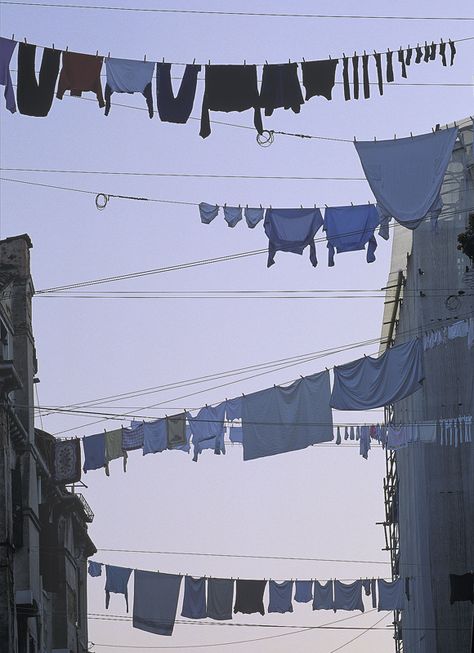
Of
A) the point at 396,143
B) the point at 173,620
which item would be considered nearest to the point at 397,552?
the point at 173,620

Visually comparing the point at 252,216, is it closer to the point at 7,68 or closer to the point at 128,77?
the point at 128,77

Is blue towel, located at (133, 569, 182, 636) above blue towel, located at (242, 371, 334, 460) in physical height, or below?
below

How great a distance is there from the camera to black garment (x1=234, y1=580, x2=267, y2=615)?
40656mm

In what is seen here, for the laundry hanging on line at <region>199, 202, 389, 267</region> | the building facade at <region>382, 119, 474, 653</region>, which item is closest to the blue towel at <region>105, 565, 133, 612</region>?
the building facade at <region>382, 119, 474, 653</region>

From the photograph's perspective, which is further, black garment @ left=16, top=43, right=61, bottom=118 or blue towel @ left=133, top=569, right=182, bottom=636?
blue towel @ left=133, top=569, right=182, bottom=636

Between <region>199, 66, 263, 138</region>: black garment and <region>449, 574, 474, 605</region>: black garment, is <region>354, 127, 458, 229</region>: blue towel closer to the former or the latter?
<region>199, 66, 263, 138</region>: black garment

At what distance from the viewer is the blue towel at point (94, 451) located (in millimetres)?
35812

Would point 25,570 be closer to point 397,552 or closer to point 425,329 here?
point 425,329

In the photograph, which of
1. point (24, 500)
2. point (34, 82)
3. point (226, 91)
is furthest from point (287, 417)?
point (24, 500)

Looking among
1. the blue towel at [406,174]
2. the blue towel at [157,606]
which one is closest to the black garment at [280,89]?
the blue towel at [406,174]

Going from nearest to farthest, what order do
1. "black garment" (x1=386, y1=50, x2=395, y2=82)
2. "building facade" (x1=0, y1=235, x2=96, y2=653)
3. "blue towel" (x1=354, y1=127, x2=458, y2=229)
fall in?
"black garment" (x1=386, y1=50, x2=395, y2=82) < "blue towel" (x1=354, y1=127, x2=458, y2=229) < "building facade" (x1=0, y1=235, x2=96, y2=653)

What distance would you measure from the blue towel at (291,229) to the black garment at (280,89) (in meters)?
3.55

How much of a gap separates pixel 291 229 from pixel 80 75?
6.10 m

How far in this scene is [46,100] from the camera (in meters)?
27.5
